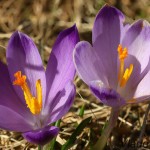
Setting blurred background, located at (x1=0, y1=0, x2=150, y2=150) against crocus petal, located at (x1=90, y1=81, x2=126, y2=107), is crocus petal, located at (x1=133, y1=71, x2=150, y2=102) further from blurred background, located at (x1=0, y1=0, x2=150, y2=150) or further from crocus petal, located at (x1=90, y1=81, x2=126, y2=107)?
blurred background, located at (x1=0, y1=0, x2=150, y2=150)

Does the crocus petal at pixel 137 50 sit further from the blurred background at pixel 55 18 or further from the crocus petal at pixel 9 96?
the blurred background at pixel 55 18

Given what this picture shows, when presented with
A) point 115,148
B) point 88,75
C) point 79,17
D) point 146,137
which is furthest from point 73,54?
point 79,17

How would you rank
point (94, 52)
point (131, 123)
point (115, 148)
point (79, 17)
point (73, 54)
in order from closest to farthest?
point (73, 54) → point (94, 52) → point (115, 148) → point (131, 123) → point (79, 17)

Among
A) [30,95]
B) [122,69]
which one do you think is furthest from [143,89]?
[30,95]

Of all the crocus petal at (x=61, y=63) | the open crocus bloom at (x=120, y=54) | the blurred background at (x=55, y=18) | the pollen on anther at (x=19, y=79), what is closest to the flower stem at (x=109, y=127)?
the open crocus bloom at (x=120, y=54)

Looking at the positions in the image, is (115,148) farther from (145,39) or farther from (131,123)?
(145,39)

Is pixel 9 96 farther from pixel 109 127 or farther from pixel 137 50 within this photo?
pixel 137 50
